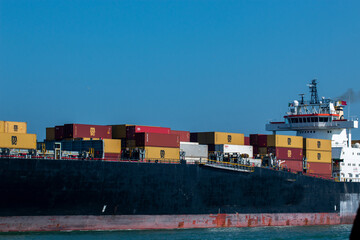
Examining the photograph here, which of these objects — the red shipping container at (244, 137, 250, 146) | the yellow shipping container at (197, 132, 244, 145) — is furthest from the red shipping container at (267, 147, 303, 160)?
the yellow shipping container at (197, 132, 244, 145)

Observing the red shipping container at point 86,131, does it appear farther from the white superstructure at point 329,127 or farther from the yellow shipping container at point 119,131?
the white superstructure at point 329,127

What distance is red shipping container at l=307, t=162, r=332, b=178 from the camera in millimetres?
47156

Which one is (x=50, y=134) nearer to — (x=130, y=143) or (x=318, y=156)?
(x=130, y=143)

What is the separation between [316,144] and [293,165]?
13.9 ft

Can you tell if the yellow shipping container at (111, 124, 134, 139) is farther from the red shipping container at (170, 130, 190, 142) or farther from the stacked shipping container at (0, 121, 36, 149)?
the stacked shipping container at (0, 121, 36, 149)

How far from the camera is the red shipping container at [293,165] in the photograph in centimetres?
4494

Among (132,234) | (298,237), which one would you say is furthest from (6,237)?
(298,237)

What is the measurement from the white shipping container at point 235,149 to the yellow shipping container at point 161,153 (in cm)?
621

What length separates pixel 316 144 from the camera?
4822 cm

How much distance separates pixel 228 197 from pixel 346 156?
1968 cm

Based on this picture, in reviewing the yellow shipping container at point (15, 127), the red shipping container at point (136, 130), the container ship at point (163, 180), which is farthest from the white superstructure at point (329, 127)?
the yellow shipping container at point (15, 127)

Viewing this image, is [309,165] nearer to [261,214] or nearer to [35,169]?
[261,214]

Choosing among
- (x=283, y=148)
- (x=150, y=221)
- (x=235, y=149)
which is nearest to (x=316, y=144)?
(x=283, y=148)

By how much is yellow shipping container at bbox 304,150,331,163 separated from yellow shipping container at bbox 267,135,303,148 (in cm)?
133
